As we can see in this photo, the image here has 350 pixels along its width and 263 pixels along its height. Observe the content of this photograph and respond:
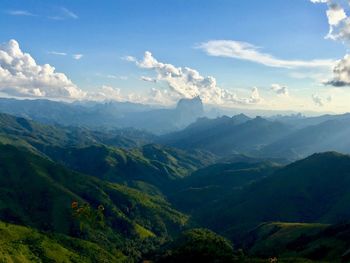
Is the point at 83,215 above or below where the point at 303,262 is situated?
above

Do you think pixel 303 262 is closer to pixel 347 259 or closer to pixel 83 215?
pixel 347 259

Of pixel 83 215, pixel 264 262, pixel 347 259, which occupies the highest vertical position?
pixel 83 215

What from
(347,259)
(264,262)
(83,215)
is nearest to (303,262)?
(264,262)

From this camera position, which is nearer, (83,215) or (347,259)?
(83,215)

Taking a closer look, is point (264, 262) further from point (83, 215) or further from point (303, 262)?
point (83, 215)

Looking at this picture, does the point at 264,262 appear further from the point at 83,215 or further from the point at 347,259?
the point at 83,215

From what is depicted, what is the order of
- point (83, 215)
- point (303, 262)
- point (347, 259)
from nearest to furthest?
point (83, 215), point (347, 259), point (303, 262)

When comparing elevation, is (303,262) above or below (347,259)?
below

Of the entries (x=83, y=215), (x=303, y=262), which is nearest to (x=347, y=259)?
(x=303, y=262)

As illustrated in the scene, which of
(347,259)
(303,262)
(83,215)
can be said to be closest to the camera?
(83,215)
